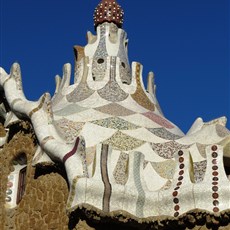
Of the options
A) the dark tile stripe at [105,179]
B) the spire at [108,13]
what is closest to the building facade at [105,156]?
the dark tile stripe at [105,179]

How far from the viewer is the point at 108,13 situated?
10578 mm

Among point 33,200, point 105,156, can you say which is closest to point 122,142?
point 105,156

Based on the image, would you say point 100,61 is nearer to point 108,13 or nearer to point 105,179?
point 108,13

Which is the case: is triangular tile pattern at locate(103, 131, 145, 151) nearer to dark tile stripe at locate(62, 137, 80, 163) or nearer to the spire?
dark tile stripe at locate(62, 137, 80, 163)

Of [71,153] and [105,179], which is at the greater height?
[71,153]

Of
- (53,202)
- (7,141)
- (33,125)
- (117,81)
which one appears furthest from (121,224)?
(117,81)

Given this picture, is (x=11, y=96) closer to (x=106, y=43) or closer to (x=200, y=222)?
(x=106, y=43)

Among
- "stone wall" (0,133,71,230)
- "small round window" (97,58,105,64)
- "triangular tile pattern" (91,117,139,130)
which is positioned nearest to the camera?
"stone wall" (0,133,71,230)

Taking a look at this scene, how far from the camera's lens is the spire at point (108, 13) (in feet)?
34.5

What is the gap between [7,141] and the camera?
8602 mm

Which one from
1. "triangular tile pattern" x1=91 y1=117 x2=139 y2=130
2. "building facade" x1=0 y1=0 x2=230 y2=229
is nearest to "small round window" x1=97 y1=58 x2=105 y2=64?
"building facade" x1=0 y1=0 x2=230 y2=229

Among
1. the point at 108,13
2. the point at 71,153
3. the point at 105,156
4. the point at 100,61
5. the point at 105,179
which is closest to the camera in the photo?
the point at 105,179

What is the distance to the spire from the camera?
10508 mm

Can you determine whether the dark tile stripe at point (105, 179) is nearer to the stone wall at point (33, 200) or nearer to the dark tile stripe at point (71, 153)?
the dark tile stripe at point (71, 153)
